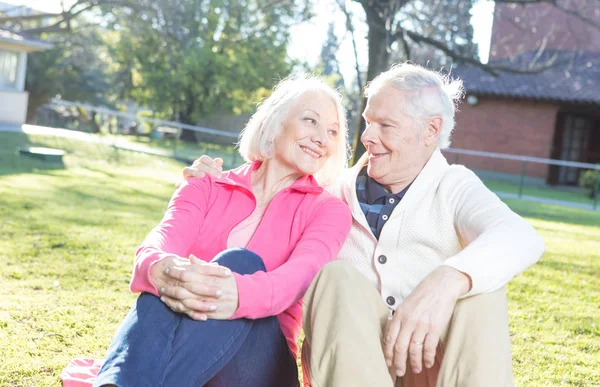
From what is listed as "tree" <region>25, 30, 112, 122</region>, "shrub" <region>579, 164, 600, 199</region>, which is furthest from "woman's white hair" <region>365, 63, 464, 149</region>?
"tree" <region>25, 30, 112, 122</region>

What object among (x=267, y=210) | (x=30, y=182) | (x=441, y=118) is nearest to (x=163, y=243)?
(x=267, y=210)

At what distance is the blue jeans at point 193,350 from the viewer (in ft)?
7.66

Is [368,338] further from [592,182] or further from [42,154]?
[592,182]

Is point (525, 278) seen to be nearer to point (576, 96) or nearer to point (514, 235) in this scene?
point (514, 235)

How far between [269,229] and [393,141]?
0.58 meters

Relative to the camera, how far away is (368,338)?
2.29 metres

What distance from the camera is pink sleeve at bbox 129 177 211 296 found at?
2611 millimetres

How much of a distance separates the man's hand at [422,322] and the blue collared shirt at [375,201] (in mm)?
667

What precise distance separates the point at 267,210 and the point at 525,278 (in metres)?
4.32

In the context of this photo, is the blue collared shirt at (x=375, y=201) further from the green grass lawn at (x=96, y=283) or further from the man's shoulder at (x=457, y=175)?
the green grass lawn at (x=96, y=283)

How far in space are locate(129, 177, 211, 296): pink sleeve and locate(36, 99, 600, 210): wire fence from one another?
10.6m

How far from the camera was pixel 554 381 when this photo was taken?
3.85 meters

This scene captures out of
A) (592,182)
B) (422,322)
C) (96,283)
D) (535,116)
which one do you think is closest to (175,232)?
(422,322)

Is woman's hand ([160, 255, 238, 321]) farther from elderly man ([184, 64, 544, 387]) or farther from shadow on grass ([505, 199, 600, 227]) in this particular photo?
shadow on grass ([505, 199, 600, 227])
